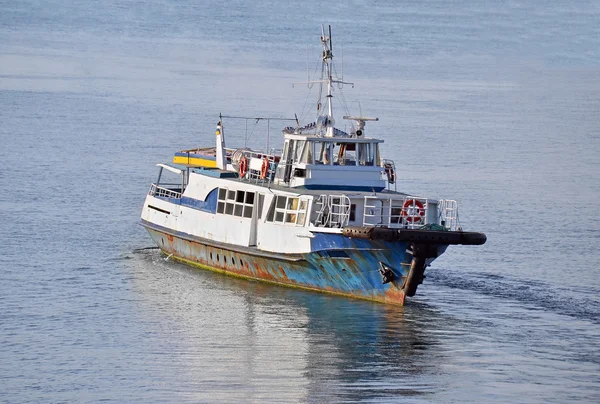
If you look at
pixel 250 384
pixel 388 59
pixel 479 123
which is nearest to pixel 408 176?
pixel 479 123

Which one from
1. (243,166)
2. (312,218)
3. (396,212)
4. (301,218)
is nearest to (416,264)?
(396,212)

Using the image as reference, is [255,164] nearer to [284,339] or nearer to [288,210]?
[288,210]

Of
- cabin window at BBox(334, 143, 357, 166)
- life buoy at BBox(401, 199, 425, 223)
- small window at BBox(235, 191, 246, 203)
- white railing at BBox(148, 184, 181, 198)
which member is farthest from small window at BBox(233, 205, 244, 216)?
life buoy at BBox(401, 199, 425, 223)

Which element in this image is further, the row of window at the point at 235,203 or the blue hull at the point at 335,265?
the row of window at the point at 235,203

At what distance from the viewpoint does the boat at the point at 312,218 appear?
3941 centimetres

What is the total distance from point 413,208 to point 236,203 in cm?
705

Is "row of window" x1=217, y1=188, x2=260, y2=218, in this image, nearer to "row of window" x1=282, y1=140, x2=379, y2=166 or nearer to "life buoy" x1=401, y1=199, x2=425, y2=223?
"row of window" x1=282, y1=140, x2=379, y2=166

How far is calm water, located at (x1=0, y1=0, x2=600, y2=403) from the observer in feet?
109

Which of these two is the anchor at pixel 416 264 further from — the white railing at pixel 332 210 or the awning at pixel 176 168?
the awning at pixel 176 168

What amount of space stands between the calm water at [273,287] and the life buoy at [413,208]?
2.59 m

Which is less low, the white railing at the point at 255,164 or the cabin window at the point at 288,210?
the white railing at the point at 255,164

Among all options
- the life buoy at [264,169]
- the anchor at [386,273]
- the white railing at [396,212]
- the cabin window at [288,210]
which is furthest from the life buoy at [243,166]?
the anchor at [386,273]

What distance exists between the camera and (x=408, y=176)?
65000mm

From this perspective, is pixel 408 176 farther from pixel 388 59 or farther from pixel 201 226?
pixel 388 59
